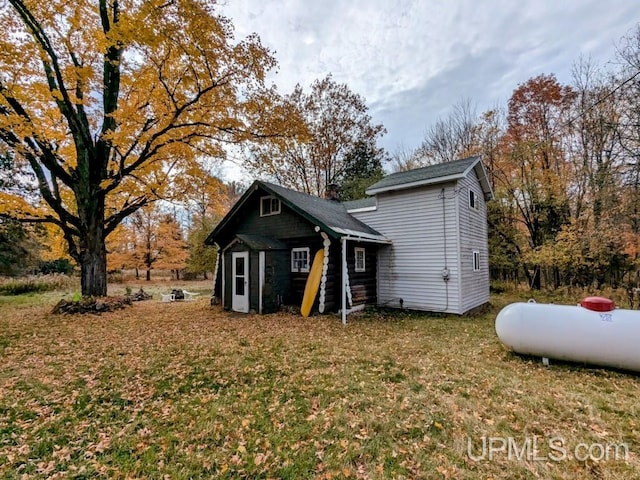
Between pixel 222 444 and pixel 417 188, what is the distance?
30.8ft

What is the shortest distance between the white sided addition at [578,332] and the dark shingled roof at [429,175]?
5.33 meters

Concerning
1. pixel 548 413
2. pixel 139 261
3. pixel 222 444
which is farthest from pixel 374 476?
pixel 139 261

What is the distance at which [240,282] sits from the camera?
10.4 metres

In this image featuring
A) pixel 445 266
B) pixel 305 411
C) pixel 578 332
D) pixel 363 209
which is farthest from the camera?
pixel 363 209

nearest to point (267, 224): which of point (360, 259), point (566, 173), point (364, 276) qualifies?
point (360, 259)

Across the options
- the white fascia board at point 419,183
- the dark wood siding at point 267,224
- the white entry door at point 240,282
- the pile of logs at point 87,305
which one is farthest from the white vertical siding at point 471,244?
the pile of logs at point 87,305

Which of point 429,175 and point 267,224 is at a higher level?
point 429,175

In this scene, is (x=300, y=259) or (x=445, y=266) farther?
(x=300, y=259)

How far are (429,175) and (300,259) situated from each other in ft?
17.3

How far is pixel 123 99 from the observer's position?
10.9 metres

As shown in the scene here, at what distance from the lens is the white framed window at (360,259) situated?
34.0 ft

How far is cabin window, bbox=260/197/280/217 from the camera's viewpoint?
35.9ft

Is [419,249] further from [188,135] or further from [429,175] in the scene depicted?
[188,135]

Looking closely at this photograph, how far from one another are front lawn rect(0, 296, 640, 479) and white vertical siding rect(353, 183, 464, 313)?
3410 mm
